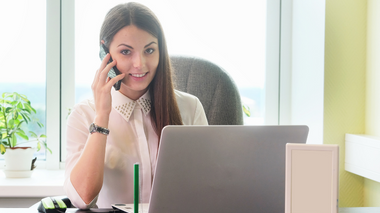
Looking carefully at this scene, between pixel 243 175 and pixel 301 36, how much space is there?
1.54 meters

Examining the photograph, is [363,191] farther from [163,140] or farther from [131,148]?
[163,140]

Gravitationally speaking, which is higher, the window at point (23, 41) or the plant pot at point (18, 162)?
the window at point (23, 41)

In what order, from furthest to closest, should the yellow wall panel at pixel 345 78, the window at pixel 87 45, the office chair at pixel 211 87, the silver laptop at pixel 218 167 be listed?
1. the window at pixel 87 45
2. the yellow wall panel at pixel 345 78
3. the office chair at pixel 211 87
4. the silver laptop at pixel 218 167

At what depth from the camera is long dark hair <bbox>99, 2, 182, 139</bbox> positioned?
1162 millimetres

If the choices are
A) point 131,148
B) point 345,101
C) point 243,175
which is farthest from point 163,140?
point 345,101

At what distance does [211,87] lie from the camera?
1.47m

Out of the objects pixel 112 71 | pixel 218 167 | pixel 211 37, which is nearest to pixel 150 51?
pixel 112 71

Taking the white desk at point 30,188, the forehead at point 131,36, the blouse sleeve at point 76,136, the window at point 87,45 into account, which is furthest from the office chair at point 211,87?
the white desk at point 30,188

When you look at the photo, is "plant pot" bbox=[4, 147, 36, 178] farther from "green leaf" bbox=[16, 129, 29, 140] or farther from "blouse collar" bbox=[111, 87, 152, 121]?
"blouse collar" bbox=[111, 87, 152, 121]

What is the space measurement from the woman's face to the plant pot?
104 centimetres

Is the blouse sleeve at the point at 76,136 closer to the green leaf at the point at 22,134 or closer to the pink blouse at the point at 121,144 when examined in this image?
the pink blouse at the point at 121,144

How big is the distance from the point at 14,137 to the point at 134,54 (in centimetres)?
115

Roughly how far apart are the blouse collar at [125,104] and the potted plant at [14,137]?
0.95 metres

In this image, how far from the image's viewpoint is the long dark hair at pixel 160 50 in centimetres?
116
